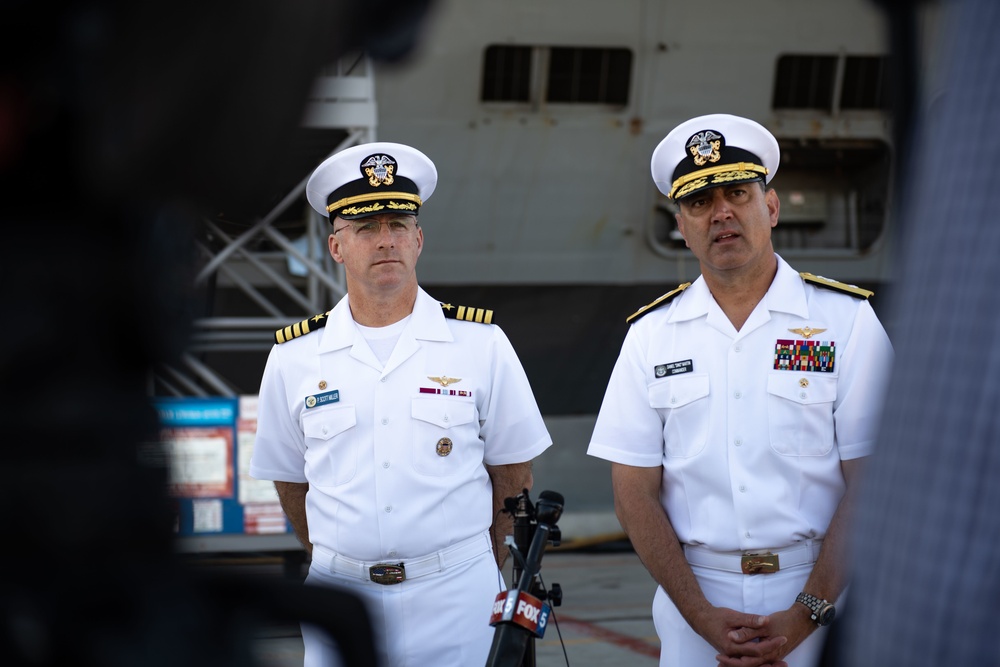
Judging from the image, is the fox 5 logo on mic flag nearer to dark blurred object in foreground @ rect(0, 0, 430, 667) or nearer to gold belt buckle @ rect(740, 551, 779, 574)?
gold belt buckle @ rect(740, 551, 779, 574)

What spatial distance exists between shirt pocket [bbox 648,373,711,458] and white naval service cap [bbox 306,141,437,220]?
2.63 feet

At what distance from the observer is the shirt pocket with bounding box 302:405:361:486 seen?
2668mm

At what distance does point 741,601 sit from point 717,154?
96 cm

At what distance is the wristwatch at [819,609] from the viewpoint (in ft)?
7.46

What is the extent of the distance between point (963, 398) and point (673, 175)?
6.61 feet

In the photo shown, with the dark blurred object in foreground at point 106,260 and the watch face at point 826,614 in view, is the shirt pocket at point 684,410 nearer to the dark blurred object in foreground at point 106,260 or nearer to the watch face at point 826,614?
the watch face at point 826,614

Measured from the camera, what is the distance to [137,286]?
2.39 feet

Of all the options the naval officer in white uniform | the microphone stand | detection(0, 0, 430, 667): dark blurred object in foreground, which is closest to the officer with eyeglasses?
the microphone stand

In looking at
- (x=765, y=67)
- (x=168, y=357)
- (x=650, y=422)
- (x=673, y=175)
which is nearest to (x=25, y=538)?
(x=168, y=357)

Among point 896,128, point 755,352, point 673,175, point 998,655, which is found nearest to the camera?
point 998,655

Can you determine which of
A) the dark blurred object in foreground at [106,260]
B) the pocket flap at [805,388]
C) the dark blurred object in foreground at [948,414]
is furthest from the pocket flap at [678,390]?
the dark blurred object in foreground at [106,260]

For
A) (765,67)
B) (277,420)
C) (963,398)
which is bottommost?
(277,420)

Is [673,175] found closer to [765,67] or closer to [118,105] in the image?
[118,105]

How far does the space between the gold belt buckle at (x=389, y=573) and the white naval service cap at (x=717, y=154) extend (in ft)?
3.39
